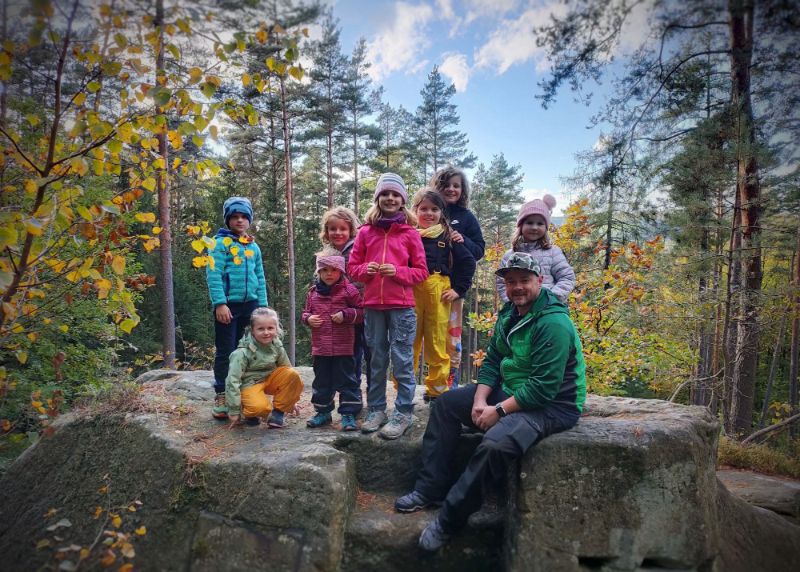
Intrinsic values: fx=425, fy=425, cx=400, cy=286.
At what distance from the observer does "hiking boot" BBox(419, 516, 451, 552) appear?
3.30 meters

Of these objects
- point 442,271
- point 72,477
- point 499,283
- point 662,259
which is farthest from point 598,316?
point 72,477

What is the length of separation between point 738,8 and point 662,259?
167 inches

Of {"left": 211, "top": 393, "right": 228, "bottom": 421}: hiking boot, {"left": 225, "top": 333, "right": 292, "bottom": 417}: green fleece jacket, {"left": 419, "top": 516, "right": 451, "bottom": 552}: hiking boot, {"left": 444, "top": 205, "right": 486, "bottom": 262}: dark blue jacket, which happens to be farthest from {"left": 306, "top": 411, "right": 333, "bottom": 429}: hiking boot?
{"left": 444, "top": 205, "right": 486, "bottom": 262}: dark blue jacket

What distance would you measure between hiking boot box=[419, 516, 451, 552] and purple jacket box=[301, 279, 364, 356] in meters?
1.72

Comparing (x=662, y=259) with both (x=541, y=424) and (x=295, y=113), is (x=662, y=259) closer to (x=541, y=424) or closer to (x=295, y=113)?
(x=541, y=424)

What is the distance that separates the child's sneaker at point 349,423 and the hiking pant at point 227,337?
1.41m

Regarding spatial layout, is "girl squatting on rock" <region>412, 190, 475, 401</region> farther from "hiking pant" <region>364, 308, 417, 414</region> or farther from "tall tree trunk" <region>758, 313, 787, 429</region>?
"tall tree trunk" <region>758, 313, 787, 429</region>

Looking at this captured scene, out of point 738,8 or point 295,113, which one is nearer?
point 738,8

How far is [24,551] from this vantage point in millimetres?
3418

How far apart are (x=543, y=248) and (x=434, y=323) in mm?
1397

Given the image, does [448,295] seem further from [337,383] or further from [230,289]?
[230,289]

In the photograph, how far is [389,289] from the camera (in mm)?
4008

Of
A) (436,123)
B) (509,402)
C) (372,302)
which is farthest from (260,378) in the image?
(436,123)

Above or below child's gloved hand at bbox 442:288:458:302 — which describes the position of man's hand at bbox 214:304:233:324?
below
